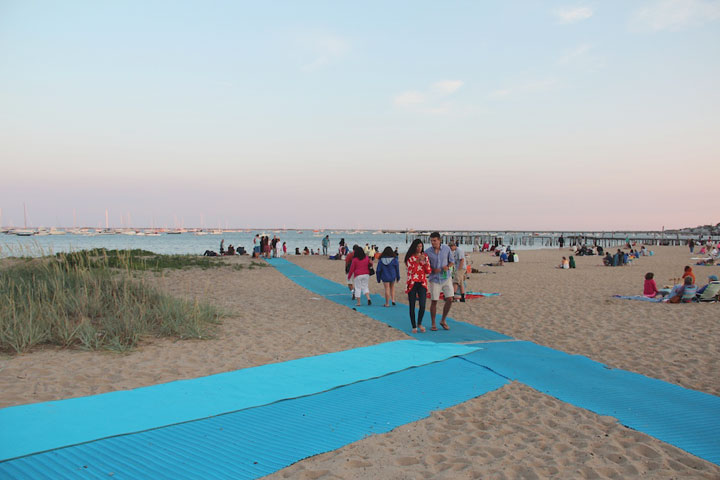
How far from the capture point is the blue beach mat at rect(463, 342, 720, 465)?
331 cm

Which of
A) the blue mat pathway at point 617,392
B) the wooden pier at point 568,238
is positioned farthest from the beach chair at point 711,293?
the wooden pier at point 568,238

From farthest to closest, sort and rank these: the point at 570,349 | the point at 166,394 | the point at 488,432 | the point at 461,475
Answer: the point at 570,349, the point at 166,394, the point at 488,432, the point at 461,475

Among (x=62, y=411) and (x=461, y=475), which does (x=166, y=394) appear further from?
(x=461, y=475)

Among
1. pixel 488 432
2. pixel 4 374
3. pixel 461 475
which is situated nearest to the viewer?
A: pixel 461 475

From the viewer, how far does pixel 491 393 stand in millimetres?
4234

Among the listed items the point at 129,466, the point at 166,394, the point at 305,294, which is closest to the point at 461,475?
the point at 129,466

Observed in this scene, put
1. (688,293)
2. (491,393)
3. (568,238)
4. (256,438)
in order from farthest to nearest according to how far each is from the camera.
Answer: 1. (568,238)
2. (688,293)
3. (491,393)
4. (256,438)

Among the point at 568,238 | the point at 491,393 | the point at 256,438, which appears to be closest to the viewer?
the point at 256,438

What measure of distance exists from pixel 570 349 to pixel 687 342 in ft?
5.84

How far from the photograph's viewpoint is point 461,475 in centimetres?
277

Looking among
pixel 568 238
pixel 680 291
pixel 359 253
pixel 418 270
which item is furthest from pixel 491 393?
Result: pixel 568 238

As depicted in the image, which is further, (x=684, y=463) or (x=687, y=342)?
(x=687, y=342)

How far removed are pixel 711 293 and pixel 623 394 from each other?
7.34 m

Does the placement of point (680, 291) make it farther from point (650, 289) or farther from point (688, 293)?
point (650, 289)
